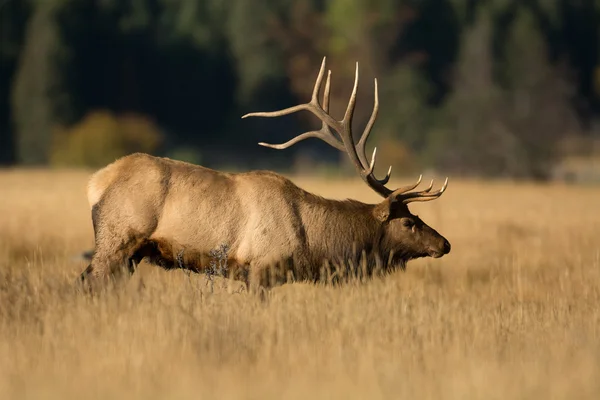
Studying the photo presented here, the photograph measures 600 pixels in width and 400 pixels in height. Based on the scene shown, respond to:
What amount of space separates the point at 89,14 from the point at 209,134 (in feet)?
28.6

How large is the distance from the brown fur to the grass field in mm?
257

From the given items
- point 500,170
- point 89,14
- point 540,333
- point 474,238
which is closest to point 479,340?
point 540,333

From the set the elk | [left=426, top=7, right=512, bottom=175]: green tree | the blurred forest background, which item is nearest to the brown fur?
the elk

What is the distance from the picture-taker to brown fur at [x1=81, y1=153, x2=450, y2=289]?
908cm

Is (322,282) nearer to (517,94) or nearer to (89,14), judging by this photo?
(517,94)

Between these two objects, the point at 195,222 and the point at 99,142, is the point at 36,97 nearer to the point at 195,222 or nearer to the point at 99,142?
the point at 99,142

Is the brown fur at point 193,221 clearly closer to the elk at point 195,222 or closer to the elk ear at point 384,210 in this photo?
the elk at point 195,222

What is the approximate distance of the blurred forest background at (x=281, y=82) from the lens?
155ft

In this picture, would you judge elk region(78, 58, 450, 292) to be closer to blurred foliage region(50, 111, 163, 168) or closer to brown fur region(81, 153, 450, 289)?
brown fur region(81, 153, 450, 289)

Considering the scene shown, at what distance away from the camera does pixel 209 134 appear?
6031 cm

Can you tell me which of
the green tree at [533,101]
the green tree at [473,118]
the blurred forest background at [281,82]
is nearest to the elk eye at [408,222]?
the green tree at [533,101]

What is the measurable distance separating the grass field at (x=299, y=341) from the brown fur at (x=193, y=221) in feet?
0.84

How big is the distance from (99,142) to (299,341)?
3844cm

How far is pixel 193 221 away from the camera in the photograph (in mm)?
9102
